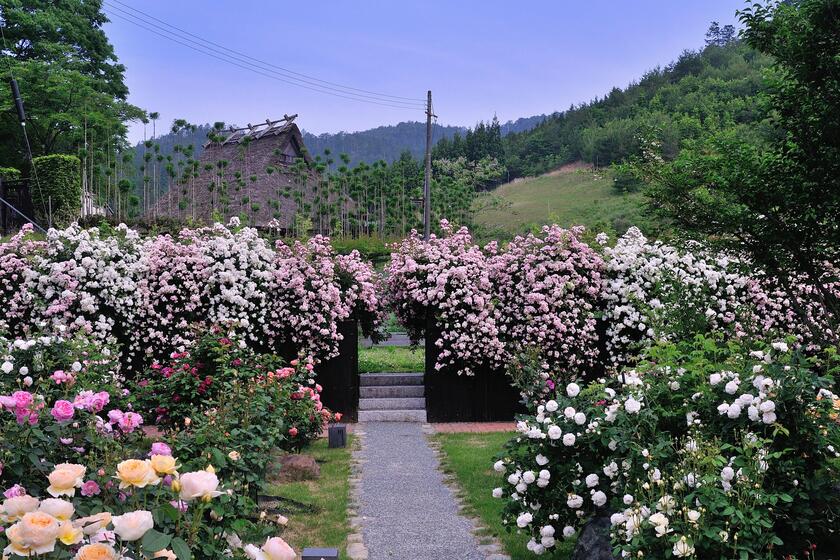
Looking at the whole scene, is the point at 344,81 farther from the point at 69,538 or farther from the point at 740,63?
the point at 740,63

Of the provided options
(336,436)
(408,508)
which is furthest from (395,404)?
(408,508)

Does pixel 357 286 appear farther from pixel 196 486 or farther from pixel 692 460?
pixel 196 486

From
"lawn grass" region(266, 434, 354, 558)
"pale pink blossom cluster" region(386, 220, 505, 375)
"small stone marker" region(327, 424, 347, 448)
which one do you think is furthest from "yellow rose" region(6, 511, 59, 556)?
"pale pink blossom cluster" region(386, 220, 505, 375)

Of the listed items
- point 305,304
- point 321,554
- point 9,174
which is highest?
point 9,174

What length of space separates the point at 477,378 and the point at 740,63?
48.2 meters

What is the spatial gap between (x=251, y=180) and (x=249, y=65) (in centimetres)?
497

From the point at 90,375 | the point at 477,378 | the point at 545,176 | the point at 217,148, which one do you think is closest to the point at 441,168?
the point at 545,176

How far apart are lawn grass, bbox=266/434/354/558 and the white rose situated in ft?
7.47

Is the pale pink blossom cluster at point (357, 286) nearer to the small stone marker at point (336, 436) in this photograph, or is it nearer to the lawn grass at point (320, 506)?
the small stone marker at point (336, 436)

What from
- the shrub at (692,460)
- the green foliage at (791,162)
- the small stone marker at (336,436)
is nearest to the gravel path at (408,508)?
the small stone marker at (336,436)

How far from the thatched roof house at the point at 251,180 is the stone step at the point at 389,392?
13.2 meters

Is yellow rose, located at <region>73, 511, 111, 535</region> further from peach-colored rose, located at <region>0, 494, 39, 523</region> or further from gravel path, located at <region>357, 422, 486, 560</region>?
gravel path, located at <region>357, 422, 486, 560</region>

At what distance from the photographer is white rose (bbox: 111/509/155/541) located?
1.51m

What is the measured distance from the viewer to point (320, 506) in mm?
A: 5230
